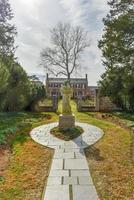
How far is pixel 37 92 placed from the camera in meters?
31.2

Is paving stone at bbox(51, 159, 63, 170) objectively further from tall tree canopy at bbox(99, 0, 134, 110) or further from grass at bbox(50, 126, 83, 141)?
tall tree canopy at bbox(99, 0, 134, 110)

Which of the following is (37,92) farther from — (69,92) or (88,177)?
(88,177)

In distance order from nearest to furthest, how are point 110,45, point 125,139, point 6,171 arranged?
point 6,171
point 125,139
point 110,45

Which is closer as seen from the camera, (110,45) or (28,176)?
(28,176)

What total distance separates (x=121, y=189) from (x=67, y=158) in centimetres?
337

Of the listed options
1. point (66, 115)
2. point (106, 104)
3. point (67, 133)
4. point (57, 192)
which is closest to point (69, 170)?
point (57, 192)

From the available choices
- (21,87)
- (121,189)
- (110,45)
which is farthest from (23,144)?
(21,87)

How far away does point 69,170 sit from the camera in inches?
359

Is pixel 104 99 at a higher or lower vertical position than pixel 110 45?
lower

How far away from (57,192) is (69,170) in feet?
6.27

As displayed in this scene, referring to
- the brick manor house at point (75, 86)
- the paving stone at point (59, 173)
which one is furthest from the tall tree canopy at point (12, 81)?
the brick manor house at point (75, 86)

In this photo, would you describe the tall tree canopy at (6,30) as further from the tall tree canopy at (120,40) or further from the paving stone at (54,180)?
the paving stone at (54,180)

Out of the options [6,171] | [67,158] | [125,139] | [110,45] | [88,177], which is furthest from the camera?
[110,45]

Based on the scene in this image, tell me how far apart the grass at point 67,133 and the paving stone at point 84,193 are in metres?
6.52
